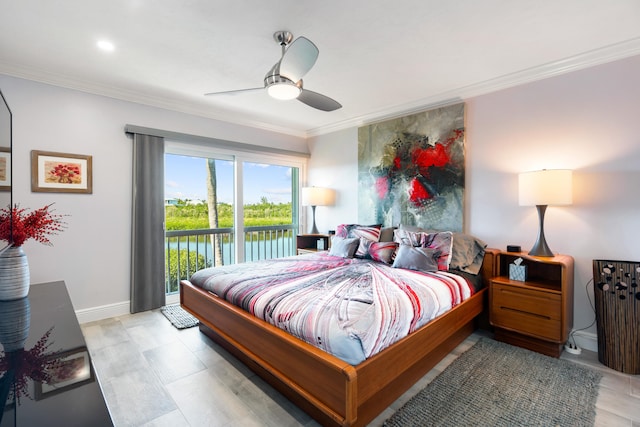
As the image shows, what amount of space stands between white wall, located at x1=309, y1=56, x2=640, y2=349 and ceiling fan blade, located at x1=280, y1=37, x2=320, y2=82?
7.14 feet

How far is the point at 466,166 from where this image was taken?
10.9ft

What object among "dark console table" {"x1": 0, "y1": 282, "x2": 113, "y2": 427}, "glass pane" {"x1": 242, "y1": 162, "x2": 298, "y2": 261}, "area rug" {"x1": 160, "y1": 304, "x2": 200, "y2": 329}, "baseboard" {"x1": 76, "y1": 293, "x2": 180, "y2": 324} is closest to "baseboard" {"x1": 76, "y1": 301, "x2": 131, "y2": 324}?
"baseboard" {"x1": 76, "y1": 293, "x2": 180, "y2": 324}

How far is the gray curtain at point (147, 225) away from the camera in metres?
3.43

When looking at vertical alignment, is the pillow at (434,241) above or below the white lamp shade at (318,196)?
below

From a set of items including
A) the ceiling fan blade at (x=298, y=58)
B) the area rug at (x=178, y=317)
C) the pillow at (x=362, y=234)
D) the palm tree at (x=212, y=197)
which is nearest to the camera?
the ceiling fan blade at (x=298, y=58)

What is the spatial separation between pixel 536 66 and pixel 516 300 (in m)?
2.17

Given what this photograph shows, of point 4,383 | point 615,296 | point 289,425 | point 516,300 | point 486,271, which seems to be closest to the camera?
point 4,383

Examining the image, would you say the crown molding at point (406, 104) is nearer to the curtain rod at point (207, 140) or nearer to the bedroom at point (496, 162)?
the bedroom at point (496, 162)

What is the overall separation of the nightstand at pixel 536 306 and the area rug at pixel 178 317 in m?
3.02

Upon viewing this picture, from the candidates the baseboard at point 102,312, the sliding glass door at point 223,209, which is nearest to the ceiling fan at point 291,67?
the sliding glass door at point 223,209

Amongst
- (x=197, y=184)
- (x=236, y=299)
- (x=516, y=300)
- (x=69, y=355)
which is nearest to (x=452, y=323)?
(x=516, y=300)

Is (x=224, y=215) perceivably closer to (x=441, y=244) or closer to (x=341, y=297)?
(x=341, y=297)

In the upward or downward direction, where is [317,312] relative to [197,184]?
downward

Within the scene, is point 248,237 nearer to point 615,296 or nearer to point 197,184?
point 197,184
